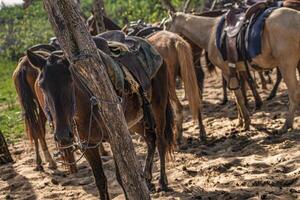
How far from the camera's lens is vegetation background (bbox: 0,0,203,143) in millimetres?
11102

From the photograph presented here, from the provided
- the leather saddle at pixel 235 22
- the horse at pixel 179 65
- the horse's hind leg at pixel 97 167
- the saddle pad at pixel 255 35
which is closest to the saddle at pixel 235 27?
the leather saddle at pixel 235 22

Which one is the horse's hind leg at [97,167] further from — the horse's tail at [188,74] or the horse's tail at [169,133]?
the horse's tail at [188,74]

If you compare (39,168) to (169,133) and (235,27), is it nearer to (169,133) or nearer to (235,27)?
(169,133)

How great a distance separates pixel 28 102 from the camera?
6.56m

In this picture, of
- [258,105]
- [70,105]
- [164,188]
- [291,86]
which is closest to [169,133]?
[164,188]

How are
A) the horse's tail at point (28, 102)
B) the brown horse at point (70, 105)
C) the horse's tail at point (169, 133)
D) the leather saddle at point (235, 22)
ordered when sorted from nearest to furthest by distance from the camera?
the brown horse at point (70, 105)
the horse's tail at point (169, 133)
the horse's tail at point (28, 102)
the leather saddle at point (235, 22)

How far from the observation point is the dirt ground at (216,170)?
15.9 ft

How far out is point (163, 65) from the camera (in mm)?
5586

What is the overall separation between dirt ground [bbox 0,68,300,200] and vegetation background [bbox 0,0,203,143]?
2.77m

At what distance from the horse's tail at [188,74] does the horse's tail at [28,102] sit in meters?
2.05

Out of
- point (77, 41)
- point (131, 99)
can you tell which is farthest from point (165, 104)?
point (77, 41)

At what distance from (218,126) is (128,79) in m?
3.64

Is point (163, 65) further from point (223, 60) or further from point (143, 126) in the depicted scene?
point (223, 60)

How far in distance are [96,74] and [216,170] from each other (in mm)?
2643
